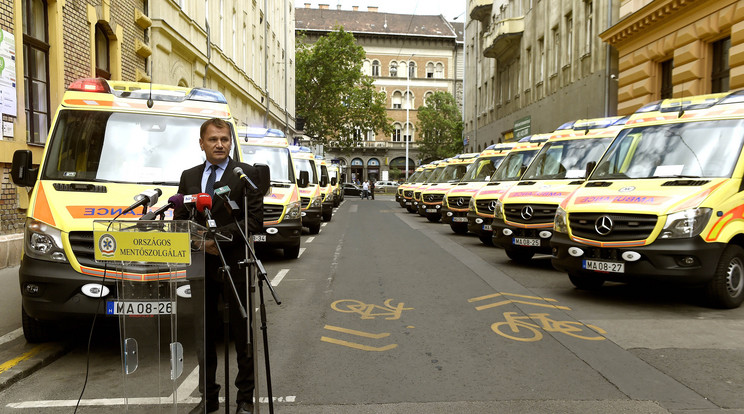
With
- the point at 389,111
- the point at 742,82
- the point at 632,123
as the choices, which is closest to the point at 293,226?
the point at 632,123

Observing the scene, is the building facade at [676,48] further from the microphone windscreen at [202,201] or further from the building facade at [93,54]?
the microphone windscreen at [202,201]

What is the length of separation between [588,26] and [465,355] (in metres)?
24.3

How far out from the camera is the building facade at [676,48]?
16.2m

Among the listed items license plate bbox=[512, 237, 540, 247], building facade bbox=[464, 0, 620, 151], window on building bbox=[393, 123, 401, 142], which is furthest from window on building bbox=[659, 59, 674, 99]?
window on building bbox=[393, 123, 401, 142]

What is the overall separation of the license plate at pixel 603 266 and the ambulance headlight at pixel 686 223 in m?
0.57

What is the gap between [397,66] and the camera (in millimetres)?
82312

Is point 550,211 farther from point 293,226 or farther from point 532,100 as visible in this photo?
point 532,100

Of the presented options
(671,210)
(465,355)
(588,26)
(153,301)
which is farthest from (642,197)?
(588,26)

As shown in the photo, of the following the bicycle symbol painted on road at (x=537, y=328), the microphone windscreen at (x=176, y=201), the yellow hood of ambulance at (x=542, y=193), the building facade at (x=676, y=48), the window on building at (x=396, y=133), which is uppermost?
the window on building at (x=396, y=133)

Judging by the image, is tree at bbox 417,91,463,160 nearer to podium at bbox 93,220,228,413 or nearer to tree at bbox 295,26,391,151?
tree at bbox 295,26,391,151

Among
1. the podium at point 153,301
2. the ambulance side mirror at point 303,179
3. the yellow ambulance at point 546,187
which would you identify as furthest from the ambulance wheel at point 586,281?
the podium at point 153,301

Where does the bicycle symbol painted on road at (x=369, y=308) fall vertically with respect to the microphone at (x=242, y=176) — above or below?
below

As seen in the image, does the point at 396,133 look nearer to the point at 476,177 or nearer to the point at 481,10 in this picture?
the point at 481,10

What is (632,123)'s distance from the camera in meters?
9.14
